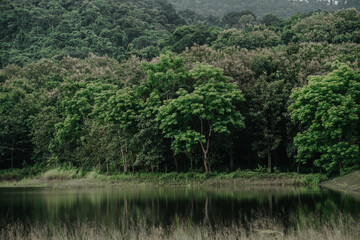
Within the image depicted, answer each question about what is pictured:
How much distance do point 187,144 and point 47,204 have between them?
18006 millimetres

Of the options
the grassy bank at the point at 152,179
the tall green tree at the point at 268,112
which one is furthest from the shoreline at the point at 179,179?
the tall green tree at the point at 268,112

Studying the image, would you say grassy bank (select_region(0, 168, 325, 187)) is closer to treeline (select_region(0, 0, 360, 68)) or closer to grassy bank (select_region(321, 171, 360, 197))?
grassy bank (select_region(321, 171, 360, 197))

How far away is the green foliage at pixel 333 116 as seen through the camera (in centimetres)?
3412

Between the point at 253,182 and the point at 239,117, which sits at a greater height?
the point at 239,117

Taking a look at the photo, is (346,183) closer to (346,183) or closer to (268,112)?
(346,183)

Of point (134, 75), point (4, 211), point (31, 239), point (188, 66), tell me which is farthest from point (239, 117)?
point (31, 239)

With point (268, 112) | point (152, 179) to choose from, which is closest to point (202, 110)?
point (268, 112)

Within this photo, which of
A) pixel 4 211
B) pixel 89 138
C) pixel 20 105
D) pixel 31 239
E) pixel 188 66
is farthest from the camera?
pixel 20 105

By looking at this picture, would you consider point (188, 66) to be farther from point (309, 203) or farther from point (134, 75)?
point (309, 203)

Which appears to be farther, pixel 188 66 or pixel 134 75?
pixel 134 75

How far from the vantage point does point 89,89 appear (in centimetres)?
5666

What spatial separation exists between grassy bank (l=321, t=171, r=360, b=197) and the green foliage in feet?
4.43

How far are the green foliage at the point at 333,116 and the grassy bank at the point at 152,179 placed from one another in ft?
9.81

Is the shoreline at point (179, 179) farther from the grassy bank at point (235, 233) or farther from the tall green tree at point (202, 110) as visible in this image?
the grassy bank at point (235, 233)
